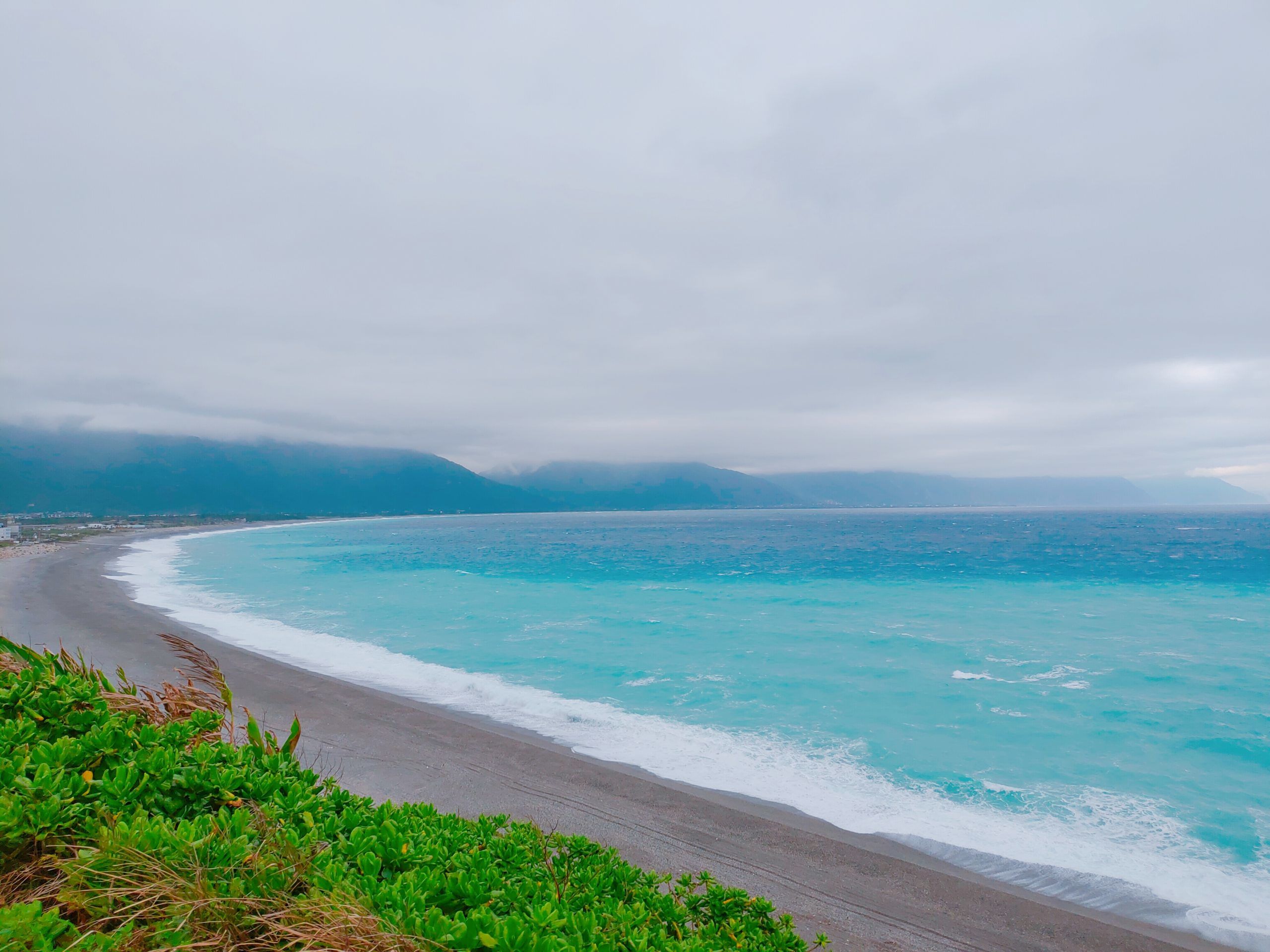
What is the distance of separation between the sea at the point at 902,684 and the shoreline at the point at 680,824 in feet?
2.53

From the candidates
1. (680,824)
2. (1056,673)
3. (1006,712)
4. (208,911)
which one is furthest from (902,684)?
(208,911)

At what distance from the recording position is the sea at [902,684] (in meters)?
9.25

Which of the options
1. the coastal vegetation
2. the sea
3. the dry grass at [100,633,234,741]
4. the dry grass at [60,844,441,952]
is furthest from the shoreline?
the dry grass at [60,844,441,952]

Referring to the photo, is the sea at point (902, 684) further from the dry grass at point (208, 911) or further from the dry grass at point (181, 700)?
the dry grass at point (208, 911)

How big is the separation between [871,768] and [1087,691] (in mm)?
10096

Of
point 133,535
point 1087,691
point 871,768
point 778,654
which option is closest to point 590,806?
point 871,768

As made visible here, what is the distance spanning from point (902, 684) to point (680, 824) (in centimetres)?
1201

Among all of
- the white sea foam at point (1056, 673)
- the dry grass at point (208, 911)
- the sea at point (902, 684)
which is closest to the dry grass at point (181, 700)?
the dry grass at point (208, 911)

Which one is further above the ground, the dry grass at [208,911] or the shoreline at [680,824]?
the dry grass at [208,911]

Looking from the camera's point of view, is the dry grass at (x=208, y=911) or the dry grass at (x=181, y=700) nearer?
the dry grass at (x=208, y=911)

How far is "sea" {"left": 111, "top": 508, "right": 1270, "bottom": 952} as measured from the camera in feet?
30.3

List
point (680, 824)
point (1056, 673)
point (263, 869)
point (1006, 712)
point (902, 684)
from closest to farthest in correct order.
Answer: point (263, 869)
point (680, 824)
point (1006, 712)
point (902, 684)
point (1056, 673)

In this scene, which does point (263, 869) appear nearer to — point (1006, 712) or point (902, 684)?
point (1006, 712)

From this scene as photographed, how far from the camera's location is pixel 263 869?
9.37 ft
